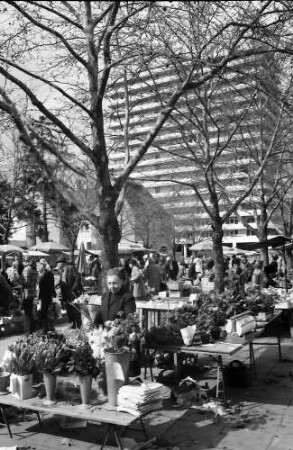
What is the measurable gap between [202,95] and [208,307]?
8.03 m

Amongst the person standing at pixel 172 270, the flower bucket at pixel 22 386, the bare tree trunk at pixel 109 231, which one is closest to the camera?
the flower bucket at pixel 22 386

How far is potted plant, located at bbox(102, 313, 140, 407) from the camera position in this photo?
4.55m

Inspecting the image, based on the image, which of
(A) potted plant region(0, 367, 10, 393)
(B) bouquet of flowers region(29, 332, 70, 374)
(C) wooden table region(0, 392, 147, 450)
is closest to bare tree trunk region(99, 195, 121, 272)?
(B) bouquet of flowers region(29, 332, 70, 374)

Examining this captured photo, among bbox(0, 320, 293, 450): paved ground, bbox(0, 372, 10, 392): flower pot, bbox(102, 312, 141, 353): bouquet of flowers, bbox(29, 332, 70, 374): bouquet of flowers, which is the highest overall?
bbox(102, 312, 141, 353): bouquet of flowers

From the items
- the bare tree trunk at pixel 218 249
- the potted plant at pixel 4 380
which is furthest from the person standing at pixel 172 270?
the potted plant at pixel 4 380

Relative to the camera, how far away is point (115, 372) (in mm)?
4570

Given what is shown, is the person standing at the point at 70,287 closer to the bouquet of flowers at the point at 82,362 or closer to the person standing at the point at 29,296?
the person standing at the point at 29,296

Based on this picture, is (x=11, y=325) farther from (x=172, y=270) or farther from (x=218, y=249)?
(x=172, y=270)

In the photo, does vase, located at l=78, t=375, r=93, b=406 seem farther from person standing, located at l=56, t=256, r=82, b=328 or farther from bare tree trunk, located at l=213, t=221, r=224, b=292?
bare tree trunk, located at l=213, t=221, r=224, b=292

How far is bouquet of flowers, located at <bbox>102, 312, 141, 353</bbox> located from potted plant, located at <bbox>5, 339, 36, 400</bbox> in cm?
77

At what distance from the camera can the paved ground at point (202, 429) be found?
4.75 metres

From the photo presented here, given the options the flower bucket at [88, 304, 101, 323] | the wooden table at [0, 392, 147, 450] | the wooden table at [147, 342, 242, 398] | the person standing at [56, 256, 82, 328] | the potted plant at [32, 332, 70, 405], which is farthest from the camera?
the person standing at [56, 256, 82, 328]

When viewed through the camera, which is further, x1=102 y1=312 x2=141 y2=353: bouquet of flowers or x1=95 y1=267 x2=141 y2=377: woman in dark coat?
x1=95 y1=267 x2=141 y2=377: woman in dark coat

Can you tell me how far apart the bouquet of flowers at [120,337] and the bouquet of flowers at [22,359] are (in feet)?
2.46
